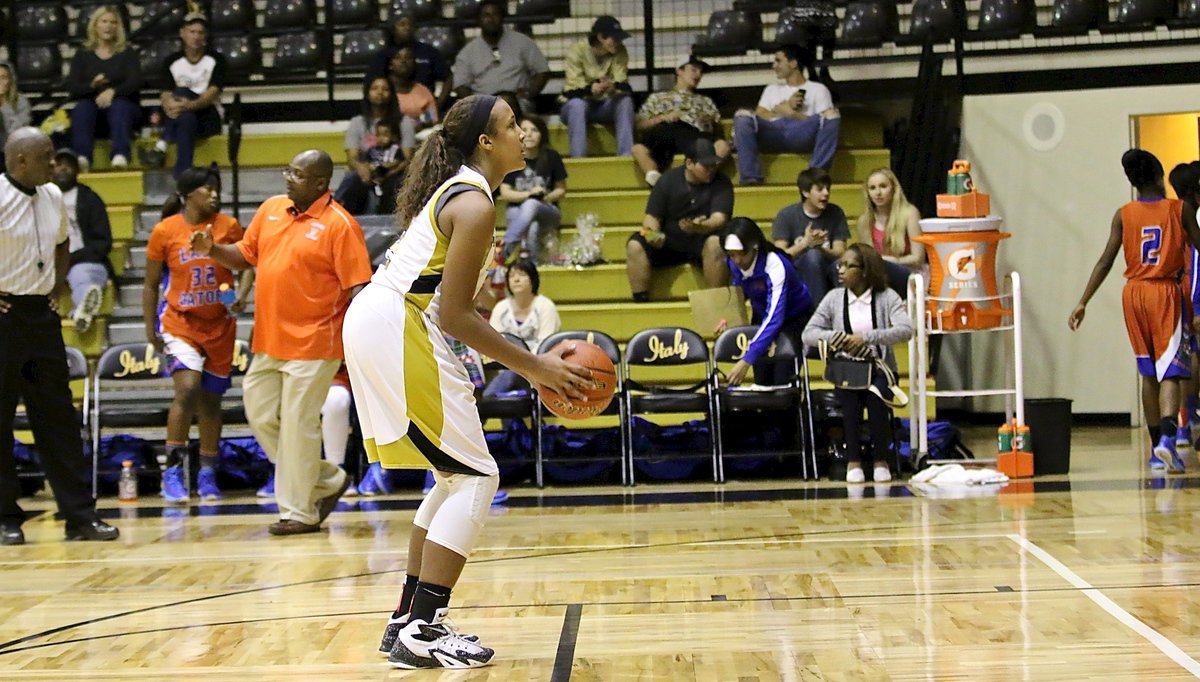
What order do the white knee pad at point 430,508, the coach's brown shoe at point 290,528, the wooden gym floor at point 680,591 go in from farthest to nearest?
the coach's brown shoe at point 290,528 → the white knee pad at point 430,508 → the wooden gym floor at point 680,591

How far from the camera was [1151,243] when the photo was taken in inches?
351

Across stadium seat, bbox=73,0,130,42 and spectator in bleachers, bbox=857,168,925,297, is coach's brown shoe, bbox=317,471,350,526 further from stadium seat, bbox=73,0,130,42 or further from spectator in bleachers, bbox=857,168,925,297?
stadium seat, bbox=73,0,130,42

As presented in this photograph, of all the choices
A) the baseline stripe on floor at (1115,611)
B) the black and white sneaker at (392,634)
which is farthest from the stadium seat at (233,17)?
the black and white sneaker at (392,634)

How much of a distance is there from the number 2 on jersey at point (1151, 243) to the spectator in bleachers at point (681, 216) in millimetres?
2766

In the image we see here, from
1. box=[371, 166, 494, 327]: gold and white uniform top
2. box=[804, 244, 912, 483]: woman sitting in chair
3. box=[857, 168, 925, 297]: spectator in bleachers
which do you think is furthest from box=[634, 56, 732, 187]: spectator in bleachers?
box=[371, 166, 494, 327]: gold and white uniform top

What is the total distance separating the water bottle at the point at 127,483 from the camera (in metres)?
8.80

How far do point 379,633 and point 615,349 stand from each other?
420cm

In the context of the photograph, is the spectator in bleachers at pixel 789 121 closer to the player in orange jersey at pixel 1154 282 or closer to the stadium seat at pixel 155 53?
the player in orange jersey at pixel 1154 282

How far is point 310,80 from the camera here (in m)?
13.0

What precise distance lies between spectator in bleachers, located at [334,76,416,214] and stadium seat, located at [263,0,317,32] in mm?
2127

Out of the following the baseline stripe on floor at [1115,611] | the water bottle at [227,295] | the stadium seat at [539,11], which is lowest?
the baseline stripe on floor at [1115,611]

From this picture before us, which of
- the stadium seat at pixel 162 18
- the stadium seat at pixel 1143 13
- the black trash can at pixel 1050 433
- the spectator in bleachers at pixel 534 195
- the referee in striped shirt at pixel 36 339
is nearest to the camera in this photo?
the referee in striped shirt at pixel 36 339

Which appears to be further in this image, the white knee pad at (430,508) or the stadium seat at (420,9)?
the stadium seat at (420,9)

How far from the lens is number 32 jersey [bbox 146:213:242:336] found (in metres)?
8.66
